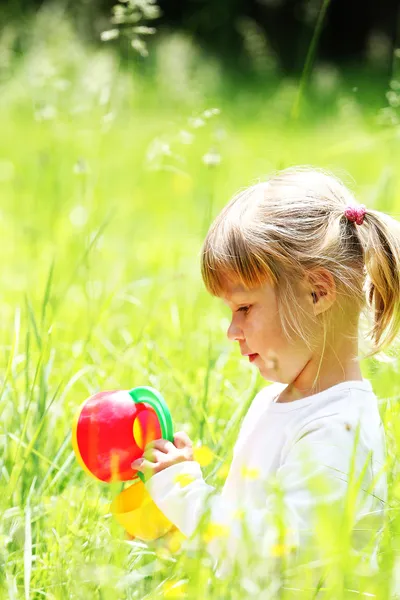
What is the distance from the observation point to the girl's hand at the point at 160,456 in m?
1.62

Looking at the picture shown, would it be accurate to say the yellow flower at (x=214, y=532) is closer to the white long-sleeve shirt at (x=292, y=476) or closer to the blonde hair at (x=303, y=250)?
the white long-sleeve shirt at (x=292, y=476)

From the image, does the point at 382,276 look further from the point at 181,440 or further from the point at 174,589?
the point at 174,589

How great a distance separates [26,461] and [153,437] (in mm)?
237

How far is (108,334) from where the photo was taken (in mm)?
2814

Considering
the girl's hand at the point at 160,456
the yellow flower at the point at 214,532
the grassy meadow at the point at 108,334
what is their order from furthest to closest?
the girl's hand at the point at 160,456 < the grassy meadow at the point at 108,334 < the yellow flower at the point at 214,532

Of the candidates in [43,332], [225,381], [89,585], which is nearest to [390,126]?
[225,381]

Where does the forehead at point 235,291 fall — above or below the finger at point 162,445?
above

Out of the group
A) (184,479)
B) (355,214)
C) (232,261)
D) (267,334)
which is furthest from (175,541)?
(355,214)

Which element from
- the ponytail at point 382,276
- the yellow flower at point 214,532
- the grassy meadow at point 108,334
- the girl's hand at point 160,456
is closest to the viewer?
the yellow flower at point 214,532

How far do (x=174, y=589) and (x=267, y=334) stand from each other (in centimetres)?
46

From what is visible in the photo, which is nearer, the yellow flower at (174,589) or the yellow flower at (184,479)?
the yellow flower at (174,589)

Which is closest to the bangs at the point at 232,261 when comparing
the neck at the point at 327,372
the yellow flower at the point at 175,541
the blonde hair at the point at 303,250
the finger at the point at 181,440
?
the blonde hair at the point at 303,250

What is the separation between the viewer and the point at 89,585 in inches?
56.9

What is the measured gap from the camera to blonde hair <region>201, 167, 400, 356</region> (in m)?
1.70
